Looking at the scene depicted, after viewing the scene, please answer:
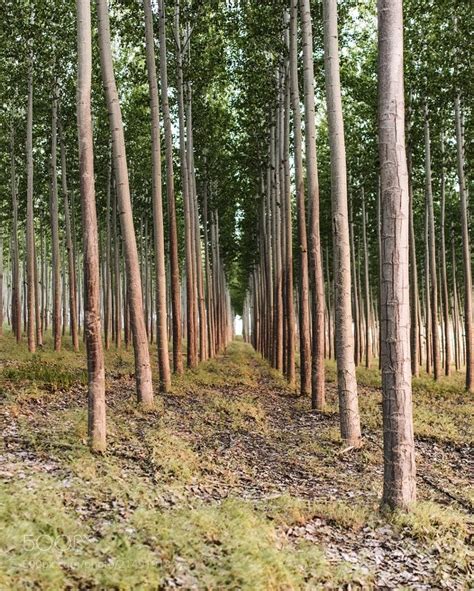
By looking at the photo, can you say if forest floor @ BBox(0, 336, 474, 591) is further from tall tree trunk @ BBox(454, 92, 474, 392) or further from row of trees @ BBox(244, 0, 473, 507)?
tall tree trunk @ BBox(454, 92, 474, 392)

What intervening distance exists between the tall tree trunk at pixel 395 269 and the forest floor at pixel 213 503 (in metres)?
0.58

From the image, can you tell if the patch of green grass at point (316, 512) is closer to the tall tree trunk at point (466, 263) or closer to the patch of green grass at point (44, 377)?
the patch of green grass at point (44, 377)

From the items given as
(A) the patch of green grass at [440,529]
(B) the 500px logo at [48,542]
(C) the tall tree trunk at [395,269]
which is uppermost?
(C) the tall tree trunk at [395,269]

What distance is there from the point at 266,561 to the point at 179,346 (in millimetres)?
10404

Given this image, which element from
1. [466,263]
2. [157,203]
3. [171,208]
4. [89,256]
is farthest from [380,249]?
[466,263]

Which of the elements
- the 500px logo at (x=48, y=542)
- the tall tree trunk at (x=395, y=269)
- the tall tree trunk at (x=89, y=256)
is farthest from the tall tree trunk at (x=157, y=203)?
the 500px logo at (x=48, y=542)

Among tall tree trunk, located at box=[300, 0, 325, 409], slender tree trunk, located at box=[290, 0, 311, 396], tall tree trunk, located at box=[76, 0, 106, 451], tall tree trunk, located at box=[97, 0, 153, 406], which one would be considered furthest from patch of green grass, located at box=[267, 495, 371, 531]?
slender tree trunk, located at box=[290, 0, 311, 396]

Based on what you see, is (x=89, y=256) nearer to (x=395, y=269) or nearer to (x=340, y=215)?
(x=395, y=269)

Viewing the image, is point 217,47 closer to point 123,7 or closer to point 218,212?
point 123,7

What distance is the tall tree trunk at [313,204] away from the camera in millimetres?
10820

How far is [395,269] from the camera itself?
19.3ft

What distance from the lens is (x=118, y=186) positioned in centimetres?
970

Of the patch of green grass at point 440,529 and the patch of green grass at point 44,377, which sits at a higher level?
the patch of green grass at point 44,377

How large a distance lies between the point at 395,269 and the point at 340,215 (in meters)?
3.47
